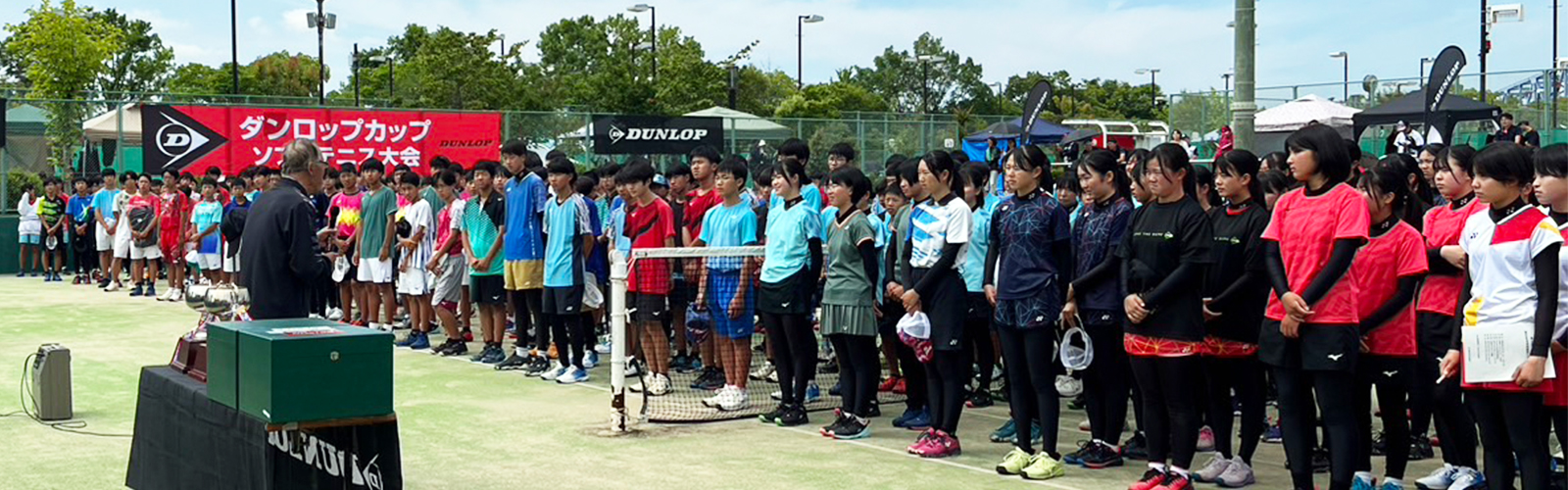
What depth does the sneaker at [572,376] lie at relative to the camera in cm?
1129

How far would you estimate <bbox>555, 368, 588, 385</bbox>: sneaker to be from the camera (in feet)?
37.0

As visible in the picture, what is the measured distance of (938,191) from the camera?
807 centimetres

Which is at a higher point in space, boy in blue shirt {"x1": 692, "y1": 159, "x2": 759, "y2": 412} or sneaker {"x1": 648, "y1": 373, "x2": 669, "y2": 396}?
boy in blue shirt {"x1": 692, "y1": 159, "x2": 759, "y2": 412}

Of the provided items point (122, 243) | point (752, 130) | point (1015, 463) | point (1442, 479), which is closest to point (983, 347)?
point (1015, 463)

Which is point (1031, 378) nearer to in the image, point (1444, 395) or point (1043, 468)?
point (1043, 468)

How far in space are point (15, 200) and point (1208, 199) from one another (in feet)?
79.1

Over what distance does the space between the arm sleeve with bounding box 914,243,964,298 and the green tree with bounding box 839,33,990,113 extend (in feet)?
249

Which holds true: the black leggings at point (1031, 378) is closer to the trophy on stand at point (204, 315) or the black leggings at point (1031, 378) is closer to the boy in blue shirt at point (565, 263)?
the trophy on stand at point (204, 315)

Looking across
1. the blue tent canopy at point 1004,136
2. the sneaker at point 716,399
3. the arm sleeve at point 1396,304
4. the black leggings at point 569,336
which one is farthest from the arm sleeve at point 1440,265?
the blue tent canopy at point 1004,136

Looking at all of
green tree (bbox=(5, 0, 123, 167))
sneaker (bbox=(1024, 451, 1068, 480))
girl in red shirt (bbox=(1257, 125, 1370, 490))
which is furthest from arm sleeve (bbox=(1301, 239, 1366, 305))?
green tree (bbox=(5, 0, 123, 167))

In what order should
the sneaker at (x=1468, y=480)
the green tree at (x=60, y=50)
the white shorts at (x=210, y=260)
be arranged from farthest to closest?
the green tree at (x=60, y=50), the white shorts at (x=210, y=260), the sneaker at (x=1468, y=480)

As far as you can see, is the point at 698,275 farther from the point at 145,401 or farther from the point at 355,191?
the point at 355,191

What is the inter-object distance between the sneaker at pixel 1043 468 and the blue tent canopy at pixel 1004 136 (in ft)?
58.4

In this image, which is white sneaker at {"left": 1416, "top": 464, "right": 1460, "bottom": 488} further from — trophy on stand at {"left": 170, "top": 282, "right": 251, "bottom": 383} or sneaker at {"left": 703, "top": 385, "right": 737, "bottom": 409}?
trophy on stand at {"left": 170, "top": 282, "right": 251, "bottom": 383}
